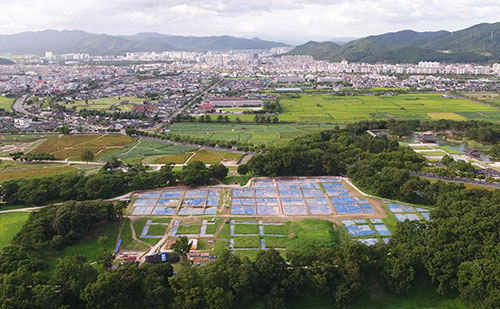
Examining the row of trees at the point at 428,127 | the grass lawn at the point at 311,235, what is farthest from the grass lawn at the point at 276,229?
the row of trees at the point at 428,127

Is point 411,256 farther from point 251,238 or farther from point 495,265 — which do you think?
point 251,238

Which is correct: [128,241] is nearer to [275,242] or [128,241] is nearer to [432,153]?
[275,242]

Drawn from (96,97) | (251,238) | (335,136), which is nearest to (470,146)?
(335,136)

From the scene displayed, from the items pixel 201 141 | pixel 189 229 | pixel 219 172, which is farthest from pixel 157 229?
pixel 201 141

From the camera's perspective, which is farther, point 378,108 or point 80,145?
point 378,108

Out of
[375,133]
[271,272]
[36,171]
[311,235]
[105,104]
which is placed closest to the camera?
[271,272]

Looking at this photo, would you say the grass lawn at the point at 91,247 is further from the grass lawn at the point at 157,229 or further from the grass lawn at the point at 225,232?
the grass lawn at the point at 225,232
